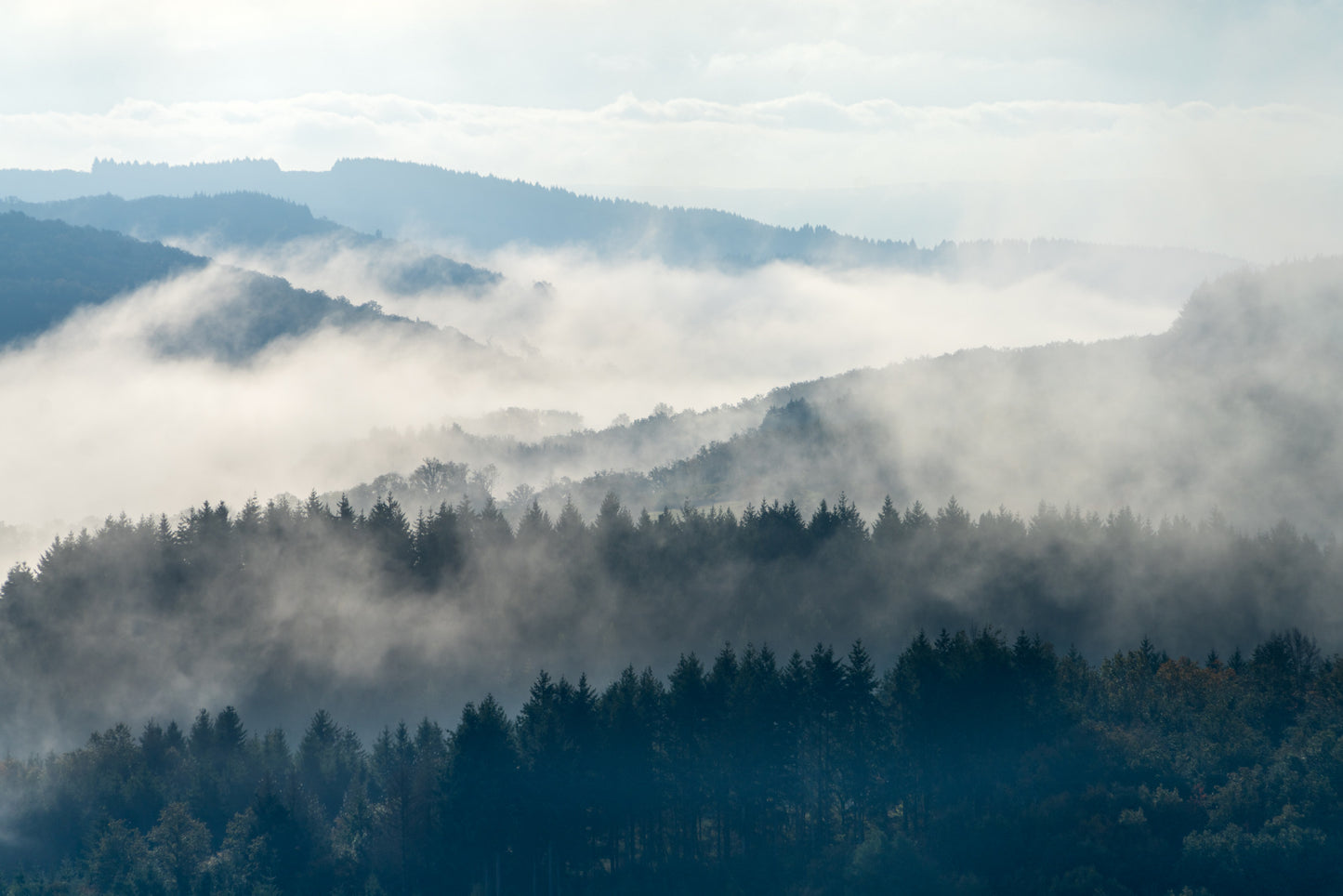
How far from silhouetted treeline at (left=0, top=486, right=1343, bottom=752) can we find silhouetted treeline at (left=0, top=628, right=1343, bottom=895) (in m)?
40.1

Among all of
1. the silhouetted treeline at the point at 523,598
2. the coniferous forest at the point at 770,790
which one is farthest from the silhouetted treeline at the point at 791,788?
the silhouetted treeline at the point at 523,598

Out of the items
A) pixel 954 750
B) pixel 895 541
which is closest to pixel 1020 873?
pixel 954 750

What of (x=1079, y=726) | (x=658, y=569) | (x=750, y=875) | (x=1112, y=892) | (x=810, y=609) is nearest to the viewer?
(x=1112, y=892)

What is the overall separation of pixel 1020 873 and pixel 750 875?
47.9 feet

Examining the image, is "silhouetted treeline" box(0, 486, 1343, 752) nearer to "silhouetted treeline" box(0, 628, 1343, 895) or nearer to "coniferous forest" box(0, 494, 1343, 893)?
"coniferous forest" box(0, 494, 1343, 893)

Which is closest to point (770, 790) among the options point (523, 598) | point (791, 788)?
point (791, 788)

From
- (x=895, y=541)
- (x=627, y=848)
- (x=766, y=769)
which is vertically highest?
(x=895, y=541)

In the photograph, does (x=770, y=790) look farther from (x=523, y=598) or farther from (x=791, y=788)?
(x=523, y=598)

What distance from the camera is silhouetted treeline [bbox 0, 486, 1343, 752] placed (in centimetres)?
11569

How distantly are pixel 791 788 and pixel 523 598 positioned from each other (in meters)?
58.1

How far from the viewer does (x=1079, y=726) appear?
6962 cm

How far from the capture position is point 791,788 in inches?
2721

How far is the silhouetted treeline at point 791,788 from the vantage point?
6272 cm

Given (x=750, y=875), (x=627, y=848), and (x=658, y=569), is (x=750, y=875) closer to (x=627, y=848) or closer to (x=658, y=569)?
(x=627, y=848)
